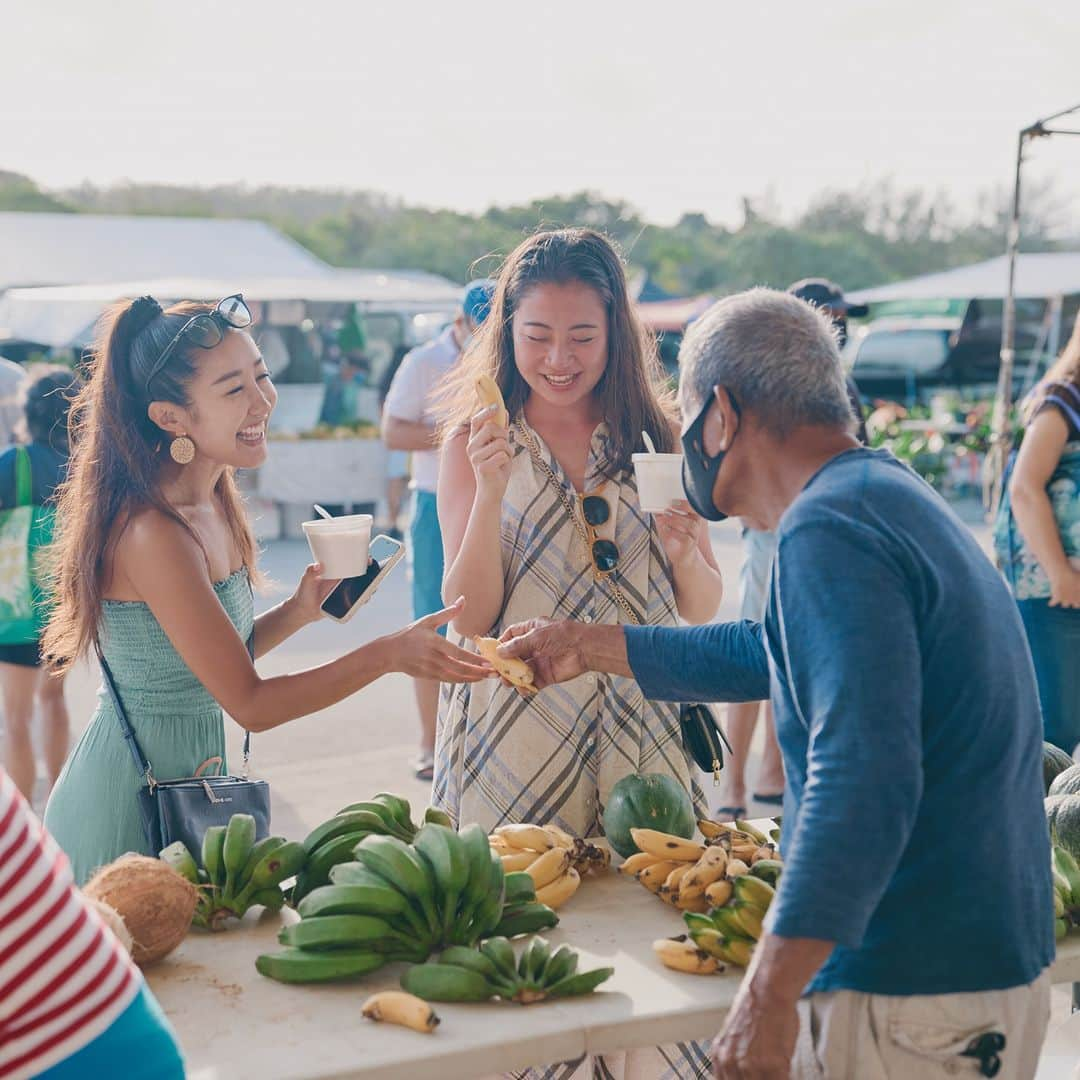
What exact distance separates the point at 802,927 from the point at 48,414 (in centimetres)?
474

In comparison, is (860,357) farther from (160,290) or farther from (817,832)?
(817,832)

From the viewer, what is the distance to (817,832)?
72.5 inches

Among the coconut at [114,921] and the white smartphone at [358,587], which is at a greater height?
the white smartphone at [358,587]

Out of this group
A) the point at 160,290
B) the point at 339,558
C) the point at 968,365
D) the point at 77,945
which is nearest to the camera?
the point at 77,945

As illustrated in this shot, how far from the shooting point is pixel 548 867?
2.64m

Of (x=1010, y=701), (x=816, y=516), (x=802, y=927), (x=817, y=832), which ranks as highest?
(x=816, y=516)

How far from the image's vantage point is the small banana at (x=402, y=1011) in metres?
2.11

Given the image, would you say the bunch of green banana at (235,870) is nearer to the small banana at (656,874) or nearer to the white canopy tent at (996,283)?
the small banana at (656,874)

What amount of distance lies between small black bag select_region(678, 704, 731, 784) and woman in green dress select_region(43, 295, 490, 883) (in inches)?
20.6

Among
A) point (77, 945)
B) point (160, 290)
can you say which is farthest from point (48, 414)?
point (160, 290)

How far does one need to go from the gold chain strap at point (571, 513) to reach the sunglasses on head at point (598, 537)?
1 cm

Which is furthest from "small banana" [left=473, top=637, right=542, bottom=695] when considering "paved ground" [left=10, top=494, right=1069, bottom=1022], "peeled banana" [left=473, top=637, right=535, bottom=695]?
"paved ground" [left=10, top=494, right=1069, bottom=1022]

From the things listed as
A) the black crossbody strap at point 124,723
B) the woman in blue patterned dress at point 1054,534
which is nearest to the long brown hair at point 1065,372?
the woman in blue patterned dress at point 1054,534

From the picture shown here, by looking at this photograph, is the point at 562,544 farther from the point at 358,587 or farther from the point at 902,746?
the point at 902,746
